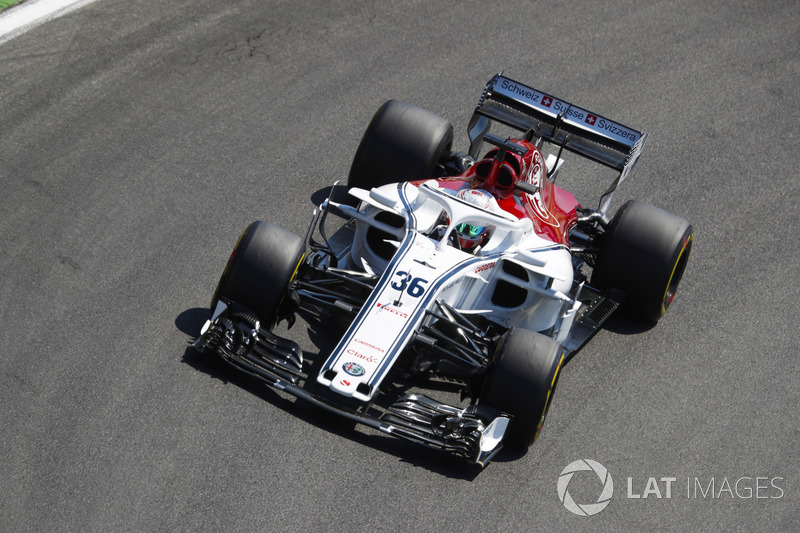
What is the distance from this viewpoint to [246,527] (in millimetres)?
8617

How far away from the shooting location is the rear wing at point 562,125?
1234 centimetres

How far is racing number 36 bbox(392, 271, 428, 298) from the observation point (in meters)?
9.98

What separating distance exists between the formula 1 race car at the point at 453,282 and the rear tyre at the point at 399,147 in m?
0.02

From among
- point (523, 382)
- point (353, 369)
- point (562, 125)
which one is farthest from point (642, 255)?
point (353, 369)

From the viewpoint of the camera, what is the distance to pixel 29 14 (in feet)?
51.9

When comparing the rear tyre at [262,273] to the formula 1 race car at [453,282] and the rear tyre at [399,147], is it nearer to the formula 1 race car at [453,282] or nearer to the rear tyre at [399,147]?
the formula 1 race car at [453,282]

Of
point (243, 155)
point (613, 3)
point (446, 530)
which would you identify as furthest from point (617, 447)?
point (613, 3)

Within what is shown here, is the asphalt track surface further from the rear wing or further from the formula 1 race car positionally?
the rear wing

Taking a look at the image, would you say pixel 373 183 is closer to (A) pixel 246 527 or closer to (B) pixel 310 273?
(B) pixel 310 273

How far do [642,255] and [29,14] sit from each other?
932cm

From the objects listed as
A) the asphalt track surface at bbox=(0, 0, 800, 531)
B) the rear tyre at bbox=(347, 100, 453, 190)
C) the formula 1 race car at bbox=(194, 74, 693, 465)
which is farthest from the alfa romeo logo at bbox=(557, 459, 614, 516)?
the rear tyre at bbox=(347, 100, 453, 190)

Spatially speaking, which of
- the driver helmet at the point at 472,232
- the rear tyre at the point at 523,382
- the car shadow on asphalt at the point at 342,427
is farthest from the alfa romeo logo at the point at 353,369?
the driver helmet at the point at 472,232

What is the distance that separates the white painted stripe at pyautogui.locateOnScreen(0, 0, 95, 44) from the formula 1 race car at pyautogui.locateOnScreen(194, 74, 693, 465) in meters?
5.81

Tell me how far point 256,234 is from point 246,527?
2.80m
